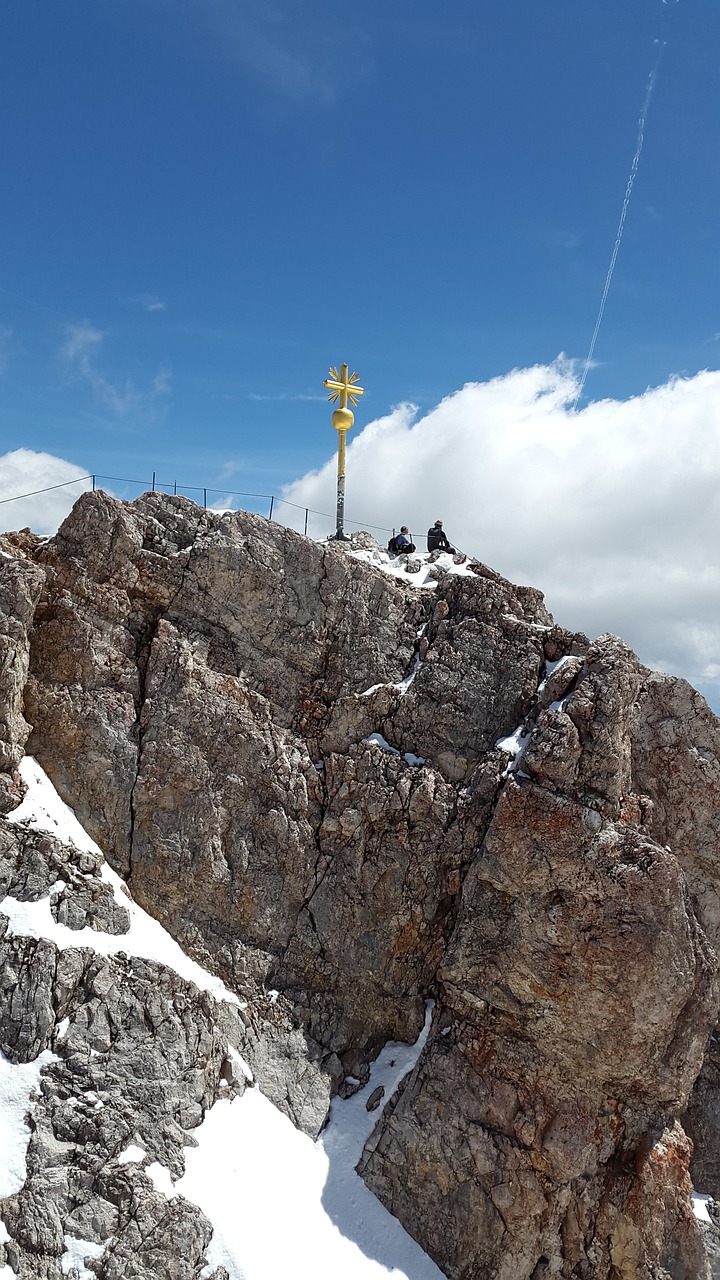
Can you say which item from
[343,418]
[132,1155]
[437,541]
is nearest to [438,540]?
[437,541]

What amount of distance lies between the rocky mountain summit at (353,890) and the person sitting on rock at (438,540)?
438 centimetres

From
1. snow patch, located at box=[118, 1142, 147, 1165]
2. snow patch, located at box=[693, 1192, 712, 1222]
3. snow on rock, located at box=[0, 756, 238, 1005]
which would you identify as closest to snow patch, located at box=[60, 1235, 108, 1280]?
snow patch, located at box=[118, 1142, 147, 1165]

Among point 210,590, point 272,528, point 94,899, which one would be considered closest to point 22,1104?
point 94,899

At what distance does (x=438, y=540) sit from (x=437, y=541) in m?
0.06

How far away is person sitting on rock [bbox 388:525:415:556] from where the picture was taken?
1204 inches

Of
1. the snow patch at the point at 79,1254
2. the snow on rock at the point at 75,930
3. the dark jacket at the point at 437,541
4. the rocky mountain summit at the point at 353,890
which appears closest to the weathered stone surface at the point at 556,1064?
the rocky mountain summit at the point at 353,890

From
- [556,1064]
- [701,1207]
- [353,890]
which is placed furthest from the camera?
[701,1207]

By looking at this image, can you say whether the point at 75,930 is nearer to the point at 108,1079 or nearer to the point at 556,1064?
the point at 108,1079

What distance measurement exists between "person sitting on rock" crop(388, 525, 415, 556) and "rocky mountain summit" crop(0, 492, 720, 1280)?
403 centimetres

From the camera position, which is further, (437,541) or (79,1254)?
(437,541)

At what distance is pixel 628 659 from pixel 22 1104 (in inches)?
762

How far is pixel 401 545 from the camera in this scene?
1208 inches

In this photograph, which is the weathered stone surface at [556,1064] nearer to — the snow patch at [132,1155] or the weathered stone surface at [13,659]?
the snow patch at [132,1155]

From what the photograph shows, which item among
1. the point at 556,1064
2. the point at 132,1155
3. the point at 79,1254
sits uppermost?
the point at 556,1064
